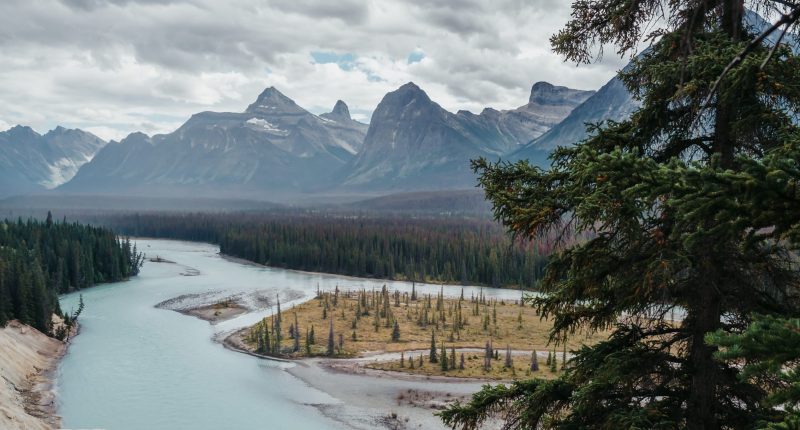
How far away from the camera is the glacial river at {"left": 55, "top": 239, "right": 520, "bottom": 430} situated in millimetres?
49469

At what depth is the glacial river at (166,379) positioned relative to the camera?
49469 mm

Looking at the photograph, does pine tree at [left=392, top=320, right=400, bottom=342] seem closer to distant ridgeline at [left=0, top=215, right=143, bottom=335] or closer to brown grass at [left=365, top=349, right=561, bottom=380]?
brown grass at [left=365, top=349, right=561, bottom=380]

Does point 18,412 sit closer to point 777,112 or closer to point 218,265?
point 777,112

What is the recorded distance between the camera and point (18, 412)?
1713 inches

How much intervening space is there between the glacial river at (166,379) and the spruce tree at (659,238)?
41674 mm

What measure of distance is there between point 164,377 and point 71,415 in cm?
→ 1224

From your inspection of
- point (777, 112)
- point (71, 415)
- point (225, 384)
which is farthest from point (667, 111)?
point (225, 384)

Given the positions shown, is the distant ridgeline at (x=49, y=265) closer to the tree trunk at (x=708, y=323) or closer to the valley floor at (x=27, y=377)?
the valley floor at (x=27, y=377)

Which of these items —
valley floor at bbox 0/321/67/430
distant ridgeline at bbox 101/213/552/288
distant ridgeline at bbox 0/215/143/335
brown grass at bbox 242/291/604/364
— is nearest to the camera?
valley floor at bbox 0/321/67/430

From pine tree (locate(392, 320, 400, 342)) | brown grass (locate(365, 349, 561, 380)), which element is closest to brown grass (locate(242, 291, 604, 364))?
pine tree (locate(392, 320, 400, 342))

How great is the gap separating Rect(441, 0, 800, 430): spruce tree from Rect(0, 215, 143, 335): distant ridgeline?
3118 inches

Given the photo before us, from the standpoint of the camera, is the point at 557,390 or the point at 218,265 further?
the point at 218,265

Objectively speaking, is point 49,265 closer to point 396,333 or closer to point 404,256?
point 396,333

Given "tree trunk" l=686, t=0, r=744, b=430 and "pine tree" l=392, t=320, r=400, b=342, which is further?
"pine tree" l=392, t=320, r=400, b=342
